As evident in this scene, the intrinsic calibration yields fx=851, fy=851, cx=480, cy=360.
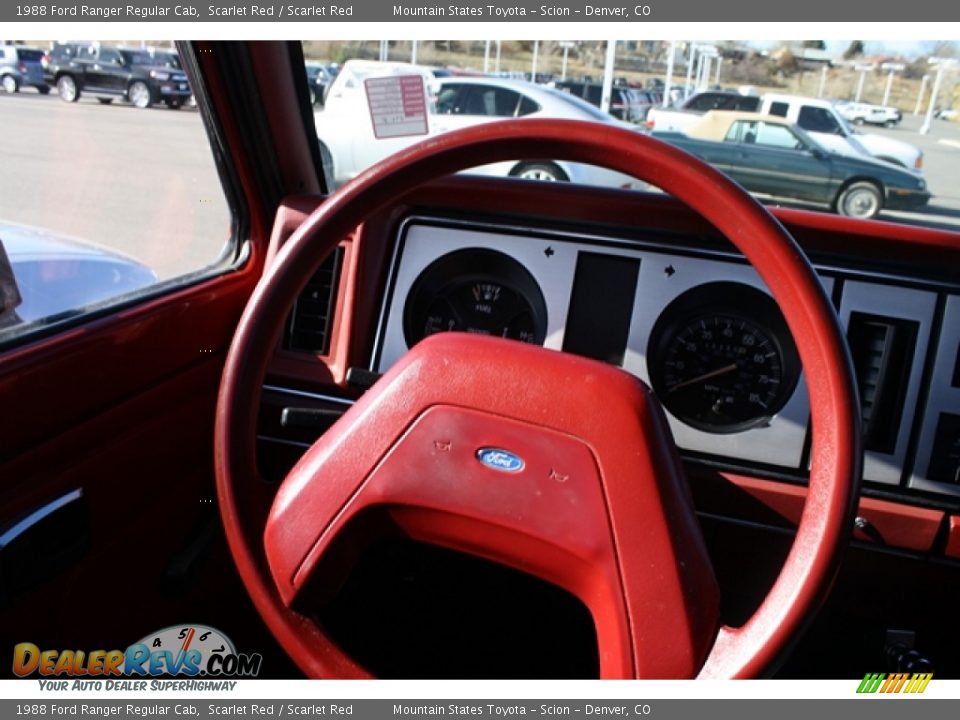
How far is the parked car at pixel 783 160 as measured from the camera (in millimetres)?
5316

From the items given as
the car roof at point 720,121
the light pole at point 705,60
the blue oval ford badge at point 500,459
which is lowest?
the blue oval ford badge at point 500,459

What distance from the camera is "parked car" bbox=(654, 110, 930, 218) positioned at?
532 centimetres

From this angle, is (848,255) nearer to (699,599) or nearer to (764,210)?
(764,210)

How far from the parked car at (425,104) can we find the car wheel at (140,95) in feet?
1.54

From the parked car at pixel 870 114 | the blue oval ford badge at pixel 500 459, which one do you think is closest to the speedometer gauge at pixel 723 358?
the blue oval ford badge at pixel 500 459

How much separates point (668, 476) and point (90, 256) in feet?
5.04

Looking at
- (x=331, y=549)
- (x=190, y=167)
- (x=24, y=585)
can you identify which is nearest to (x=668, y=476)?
(x=331, y=549)

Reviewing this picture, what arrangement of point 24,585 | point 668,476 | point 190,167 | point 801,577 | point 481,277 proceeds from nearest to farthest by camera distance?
point 801,577
point 668,476
point 24,585
point 481,277
point 190,167

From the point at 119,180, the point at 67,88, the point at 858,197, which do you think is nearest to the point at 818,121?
the point at 858,197

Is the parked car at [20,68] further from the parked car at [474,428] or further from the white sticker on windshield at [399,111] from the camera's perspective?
the white sticker on windshield at [399,111]

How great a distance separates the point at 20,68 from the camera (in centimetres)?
179

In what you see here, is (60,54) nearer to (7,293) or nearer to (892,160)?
(7,293)

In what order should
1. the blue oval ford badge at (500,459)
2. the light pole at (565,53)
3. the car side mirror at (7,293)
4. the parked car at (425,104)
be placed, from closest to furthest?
the blue oval ford badge at (500,459), the car side mirror at (7,293), the light pole at (565,53), the parked car at (425,104)

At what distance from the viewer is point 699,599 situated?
114 cm
